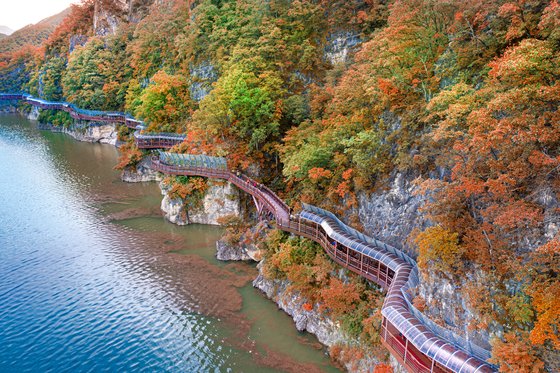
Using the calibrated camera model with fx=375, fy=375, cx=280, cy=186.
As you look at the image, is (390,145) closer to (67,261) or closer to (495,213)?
(495,213)

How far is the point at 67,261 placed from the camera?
122 ft

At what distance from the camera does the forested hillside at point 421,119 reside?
54.8 ft

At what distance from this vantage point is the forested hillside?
16703 mm

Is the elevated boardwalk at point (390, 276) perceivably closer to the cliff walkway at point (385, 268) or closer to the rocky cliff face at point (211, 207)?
the cliff walkway at point (385, 268)

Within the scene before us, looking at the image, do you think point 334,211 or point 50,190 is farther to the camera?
point 50,190

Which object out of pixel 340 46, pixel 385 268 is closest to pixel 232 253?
pixel 385 268

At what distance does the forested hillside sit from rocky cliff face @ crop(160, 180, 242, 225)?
3749mm

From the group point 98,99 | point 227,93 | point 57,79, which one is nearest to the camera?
point 227,93

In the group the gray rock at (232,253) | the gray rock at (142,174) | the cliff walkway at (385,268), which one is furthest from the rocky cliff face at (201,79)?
the gray rock at (232,253)

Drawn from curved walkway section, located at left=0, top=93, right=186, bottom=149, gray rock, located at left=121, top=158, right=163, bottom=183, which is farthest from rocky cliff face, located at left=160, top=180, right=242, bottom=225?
gray rock, located at left=121, top=158, right=163, bottom=183

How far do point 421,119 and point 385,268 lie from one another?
10199 millimetres

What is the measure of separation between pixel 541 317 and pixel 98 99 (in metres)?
90.8

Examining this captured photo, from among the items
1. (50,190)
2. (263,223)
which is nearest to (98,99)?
(50,190)

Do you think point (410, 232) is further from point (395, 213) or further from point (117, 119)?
point (117, 119)
